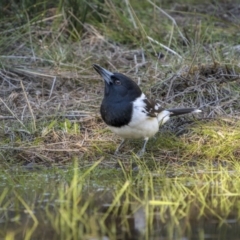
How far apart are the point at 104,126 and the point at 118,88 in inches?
22.6

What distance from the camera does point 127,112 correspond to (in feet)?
22.7

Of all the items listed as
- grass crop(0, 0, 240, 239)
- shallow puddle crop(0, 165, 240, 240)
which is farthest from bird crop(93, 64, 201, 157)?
shallow puddle crop(0, 165, 240, 240)

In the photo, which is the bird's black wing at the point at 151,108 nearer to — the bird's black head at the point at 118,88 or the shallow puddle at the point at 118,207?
the bird's black head at the point at 118,88

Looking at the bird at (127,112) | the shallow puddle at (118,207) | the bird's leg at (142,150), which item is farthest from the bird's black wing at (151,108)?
the shallow puddle at (118,207)

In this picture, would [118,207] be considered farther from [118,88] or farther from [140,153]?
[118,88]

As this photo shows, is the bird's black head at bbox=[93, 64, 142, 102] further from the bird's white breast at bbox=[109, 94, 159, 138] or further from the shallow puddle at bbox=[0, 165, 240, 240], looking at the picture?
the shallow puddle at bbox=[0, 165, 240, 240]

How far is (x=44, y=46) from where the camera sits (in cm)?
933

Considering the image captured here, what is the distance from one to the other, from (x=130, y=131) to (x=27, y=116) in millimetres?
1277

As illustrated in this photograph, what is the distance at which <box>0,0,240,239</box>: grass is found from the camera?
17.2ft

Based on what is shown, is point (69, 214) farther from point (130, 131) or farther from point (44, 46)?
point (44, 46)

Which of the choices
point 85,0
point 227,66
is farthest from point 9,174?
point 85,0

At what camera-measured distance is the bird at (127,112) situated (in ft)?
22.6

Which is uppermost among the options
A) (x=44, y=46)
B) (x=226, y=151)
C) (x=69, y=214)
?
(x=69, y=214)

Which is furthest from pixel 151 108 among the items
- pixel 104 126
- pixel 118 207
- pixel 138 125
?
pixel 118 207
